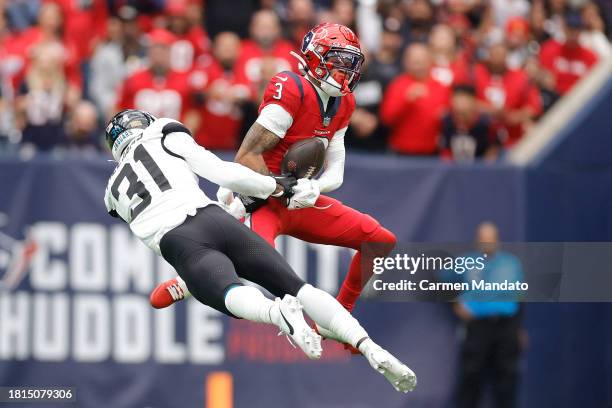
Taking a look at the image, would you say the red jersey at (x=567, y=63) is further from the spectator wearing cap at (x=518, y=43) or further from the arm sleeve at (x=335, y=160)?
the arm sleeve at (x=335, y=160)

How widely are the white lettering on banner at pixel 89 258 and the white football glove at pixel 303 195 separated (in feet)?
14.0

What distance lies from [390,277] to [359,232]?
36cm

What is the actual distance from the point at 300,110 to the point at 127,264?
425cm

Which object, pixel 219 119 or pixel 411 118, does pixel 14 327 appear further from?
pixel 411 118

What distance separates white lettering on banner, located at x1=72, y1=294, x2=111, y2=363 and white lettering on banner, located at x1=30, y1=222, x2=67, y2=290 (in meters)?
0.25

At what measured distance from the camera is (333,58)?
26.9ft

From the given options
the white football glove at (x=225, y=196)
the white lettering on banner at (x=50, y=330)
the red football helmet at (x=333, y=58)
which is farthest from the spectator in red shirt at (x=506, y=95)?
the white football glove at (x=225, y=196)

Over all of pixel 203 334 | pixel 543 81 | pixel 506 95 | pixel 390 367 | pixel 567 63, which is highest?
pixel 567 63

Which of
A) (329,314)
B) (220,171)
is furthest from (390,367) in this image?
(220,171)

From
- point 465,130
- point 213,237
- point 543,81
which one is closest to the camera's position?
point 213,237

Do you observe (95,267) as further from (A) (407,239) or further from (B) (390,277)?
(B) (390,277)

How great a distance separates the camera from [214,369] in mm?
12172

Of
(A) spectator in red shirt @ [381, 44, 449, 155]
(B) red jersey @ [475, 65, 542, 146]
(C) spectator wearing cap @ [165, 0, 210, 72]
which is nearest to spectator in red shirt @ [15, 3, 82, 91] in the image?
(C) spectator wearing cap @ [165, 0, 210, 72]

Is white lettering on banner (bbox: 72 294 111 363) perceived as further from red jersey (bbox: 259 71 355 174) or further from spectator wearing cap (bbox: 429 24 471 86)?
red jersey (bbox: 259 71 355 174)
